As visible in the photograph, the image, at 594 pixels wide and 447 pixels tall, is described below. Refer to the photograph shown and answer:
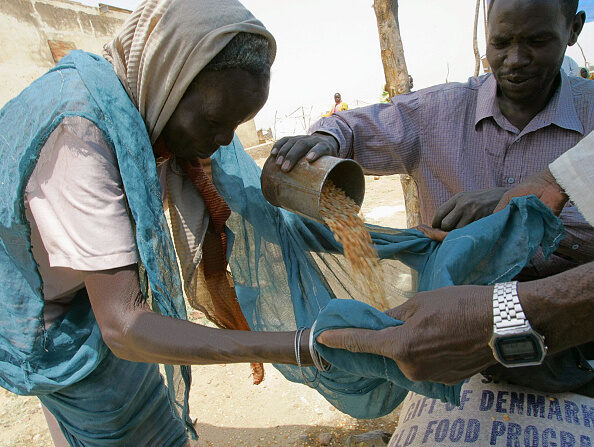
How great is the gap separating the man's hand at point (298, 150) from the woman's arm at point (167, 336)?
→ 0.77 metres

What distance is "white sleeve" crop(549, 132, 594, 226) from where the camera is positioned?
141 cm

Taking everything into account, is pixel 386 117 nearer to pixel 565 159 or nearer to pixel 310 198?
pixel 310 198

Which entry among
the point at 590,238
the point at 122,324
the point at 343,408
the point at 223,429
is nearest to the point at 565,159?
the point at 590,238

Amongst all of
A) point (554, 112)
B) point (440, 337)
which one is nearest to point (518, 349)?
point (440, 337)

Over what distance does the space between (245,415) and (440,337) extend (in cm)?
238

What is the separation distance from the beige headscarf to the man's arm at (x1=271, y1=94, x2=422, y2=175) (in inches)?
34.2

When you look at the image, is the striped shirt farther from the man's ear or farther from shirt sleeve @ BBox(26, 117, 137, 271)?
shirt sleeve @ BBox(26, 117, 137, 271)

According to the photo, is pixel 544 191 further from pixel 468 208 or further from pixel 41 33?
pixel 41 33

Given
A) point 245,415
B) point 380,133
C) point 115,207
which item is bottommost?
point 245,415

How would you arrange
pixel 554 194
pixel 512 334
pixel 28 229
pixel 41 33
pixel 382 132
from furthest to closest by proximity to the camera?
pixel 41 33
pixel 382 132
pixel 554 194
pixel 28 229
pixel 512 334

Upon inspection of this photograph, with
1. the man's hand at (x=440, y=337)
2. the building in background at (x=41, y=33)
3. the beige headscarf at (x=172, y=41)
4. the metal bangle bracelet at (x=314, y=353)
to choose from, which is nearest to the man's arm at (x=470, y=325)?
the man's hand at (x=440, y=337)

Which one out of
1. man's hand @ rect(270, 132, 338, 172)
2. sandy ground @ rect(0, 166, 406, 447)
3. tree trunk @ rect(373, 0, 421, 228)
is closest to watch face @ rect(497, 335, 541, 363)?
man's hand @ rect(270, 132, 338, 172)

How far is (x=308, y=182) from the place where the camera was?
174cm

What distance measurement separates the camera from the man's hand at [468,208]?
1801 mm
